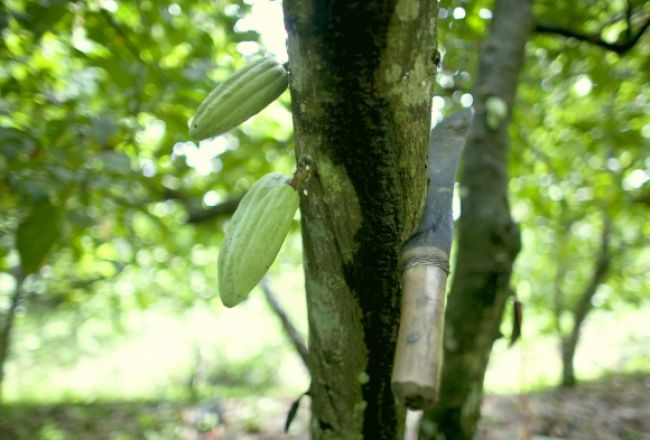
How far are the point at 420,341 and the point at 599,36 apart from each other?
172cm

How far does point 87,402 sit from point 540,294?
4938 millimetres

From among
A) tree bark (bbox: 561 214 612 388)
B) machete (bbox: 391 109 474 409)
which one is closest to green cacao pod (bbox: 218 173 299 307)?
machete (bbox: 391 109 474 409)

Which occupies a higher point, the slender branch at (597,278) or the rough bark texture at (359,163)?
the slender branch at (597,278)

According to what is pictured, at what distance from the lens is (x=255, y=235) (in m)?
0.67

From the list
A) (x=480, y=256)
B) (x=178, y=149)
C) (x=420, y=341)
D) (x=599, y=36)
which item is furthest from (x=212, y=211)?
(x=420, y=341)

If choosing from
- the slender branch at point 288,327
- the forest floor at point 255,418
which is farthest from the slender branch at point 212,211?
the forest floor at point 255,418

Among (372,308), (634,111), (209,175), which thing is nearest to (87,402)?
(209,175)

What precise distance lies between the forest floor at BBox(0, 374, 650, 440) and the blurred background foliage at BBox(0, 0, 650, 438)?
618 mm

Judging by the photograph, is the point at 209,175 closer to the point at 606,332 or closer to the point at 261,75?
the point at 261,75

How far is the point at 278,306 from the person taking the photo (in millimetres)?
2746

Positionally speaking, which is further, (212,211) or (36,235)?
(212,211)

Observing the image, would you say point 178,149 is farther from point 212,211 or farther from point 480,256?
point 480,256

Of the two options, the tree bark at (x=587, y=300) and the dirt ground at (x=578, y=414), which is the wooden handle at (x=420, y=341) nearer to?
the dirt ground at (x=578, y=414)

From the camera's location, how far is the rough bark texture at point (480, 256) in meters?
1.44
